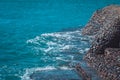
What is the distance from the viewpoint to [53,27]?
184 feet

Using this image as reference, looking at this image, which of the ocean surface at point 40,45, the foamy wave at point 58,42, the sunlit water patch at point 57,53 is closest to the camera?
the sunlit water patch at point 57,53

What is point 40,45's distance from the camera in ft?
130

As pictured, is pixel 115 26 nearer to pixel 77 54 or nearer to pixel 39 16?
pixel 77 54

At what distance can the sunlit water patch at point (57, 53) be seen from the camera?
27.3 meters

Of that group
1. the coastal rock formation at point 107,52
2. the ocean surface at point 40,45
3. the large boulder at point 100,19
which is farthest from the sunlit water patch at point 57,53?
the coastal rock formation at point 107,52

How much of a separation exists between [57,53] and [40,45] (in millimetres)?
5262

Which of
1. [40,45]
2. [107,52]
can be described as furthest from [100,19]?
→ [107,52]

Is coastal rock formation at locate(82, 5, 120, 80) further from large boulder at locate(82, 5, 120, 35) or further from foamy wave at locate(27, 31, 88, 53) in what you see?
large boulder at locate(82, 5, 120, 35)

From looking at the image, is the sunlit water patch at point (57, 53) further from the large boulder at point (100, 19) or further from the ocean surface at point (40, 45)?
the large boulder at point (100, 19)

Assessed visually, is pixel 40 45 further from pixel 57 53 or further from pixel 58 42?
pixel 57 53

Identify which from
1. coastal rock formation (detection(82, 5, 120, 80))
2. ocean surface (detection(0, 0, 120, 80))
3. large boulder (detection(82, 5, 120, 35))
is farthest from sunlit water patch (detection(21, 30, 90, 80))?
coastal rock formation (detection(82, 5, 120, 80))

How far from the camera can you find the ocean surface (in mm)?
28594

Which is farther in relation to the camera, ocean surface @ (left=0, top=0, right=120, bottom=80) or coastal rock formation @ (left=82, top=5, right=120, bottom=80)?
ocean surface @ (left=0, top=0, right=120, bottom=80)

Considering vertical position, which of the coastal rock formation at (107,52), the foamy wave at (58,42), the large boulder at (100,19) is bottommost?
the coastal rock formation at (107,52)
